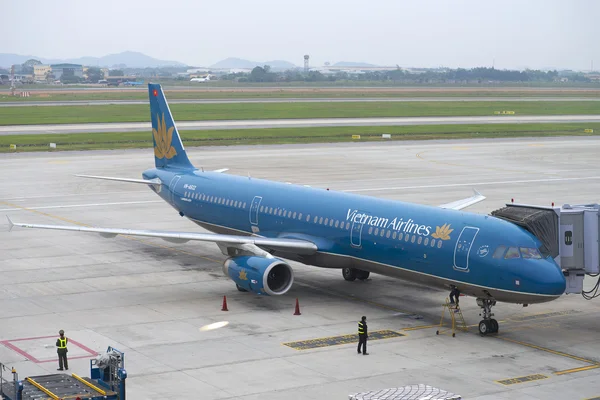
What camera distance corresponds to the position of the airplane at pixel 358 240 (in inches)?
1163

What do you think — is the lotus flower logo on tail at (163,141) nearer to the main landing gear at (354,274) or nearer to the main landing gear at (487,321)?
the main landing gear at (354,274)

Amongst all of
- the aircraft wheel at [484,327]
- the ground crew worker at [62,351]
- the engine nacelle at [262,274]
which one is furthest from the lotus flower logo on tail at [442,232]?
the ground crew worker at [62,351]

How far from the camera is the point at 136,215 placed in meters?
54.6

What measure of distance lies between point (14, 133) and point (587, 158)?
6341 cm

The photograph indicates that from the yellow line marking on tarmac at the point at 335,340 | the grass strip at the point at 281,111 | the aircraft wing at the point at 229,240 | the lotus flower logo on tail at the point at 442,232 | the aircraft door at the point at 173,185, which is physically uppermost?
the grass strip at the point at 281,111

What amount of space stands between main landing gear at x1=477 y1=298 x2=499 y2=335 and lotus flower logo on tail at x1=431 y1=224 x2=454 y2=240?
2.45 m

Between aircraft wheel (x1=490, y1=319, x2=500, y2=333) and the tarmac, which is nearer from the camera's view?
the tarmac

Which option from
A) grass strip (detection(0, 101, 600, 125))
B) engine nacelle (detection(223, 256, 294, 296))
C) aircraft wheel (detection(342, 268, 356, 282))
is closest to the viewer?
engine nacelle (detection(223, 256, 294, 296))

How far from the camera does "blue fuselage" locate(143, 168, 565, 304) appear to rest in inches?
1158

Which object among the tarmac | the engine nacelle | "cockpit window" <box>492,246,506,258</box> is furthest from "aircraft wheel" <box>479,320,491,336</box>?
the engine nacelle

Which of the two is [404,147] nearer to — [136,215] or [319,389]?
[136,215]

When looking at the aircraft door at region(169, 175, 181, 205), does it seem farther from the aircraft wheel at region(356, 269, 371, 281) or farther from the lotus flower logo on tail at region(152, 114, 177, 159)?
the aircraft wheel at region(356, 269, 371, 281)

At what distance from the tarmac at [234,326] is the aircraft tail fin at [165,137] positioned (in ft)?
14.4

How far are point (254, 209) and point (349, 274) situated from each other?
5.11 metres
